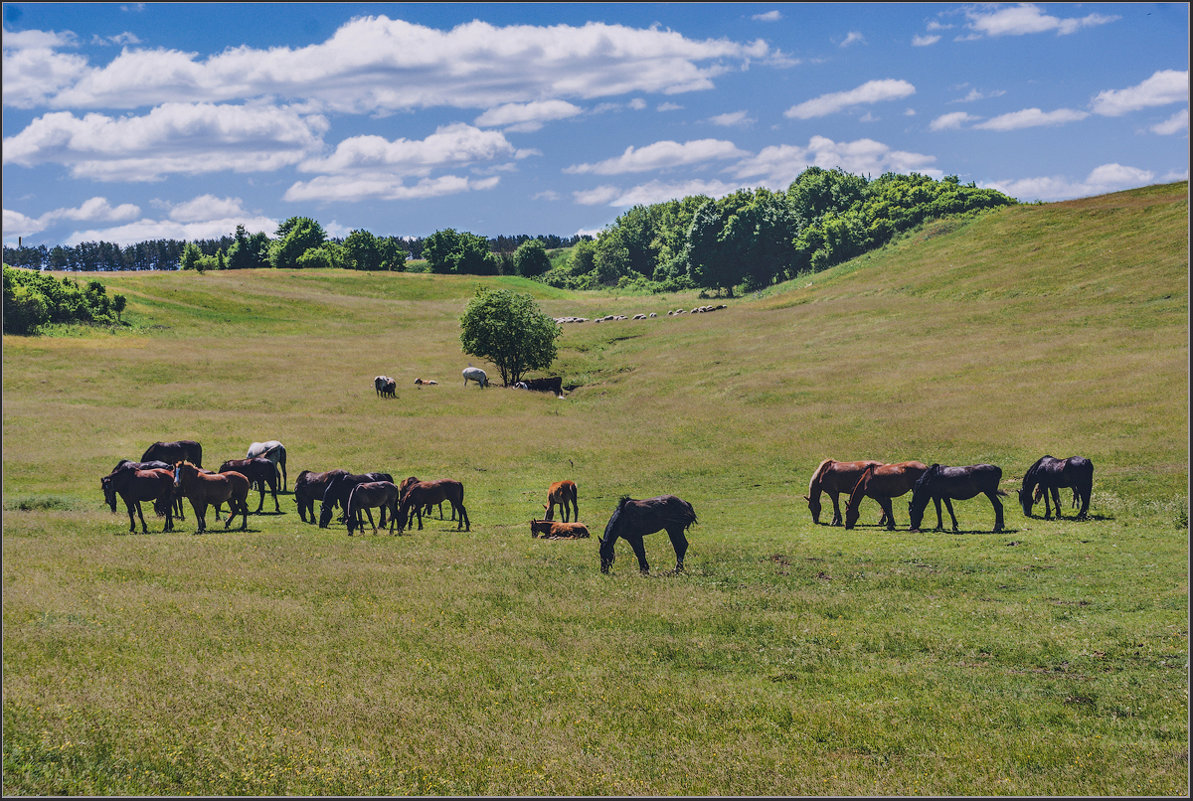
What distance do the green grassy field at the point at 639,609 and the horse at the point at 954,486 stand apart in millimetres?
795

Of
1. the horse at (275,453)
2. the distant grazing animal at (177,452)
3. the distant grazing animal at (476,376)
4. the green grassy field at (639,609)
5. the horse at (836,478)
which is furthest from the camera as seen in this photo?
the distant grazing animal at (476,376)

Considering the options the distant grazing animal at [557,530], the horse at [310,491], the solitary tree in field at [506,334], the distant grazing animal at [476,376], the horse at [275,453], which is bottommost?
the distant grazing animal at [557,530]

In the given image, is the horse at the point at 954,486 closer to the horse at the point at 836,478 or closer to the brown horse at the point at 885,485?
the brown horse at the point at 885,485

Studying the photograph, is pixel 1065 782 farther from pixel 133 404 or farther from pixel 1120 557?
pixel 133 404

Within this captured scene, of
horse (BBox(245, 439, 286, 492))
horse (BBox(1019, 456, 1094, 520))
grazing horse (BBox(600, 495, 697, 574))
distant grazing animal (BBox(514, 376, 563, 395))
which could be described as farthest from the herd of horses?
distant grazing animal (BBox(514, 376, 563, 395))

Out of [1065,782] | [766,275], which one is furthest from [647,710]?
[766,275]

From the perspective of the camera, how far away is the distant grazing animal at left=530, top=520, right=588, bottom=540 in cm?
2662

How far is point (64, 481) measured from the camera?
36.5 meters

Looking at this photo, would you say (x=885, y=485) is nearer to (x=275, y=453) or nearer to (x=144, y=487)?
(x=144, y=487)

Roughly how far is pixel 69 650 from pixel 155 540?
36.5ft

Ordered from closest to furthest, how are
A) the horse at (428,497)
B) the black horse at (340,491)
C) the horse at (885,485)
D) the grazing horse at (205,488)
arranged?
the horse at (885,485) < the grazing horse at (205,488) < the horse at (428,497) < the black horse at (340,491)

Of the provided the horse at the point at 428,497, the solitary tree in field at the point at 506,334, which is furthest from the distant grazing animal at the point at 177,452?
the solitary tree in field at the point at 506,334

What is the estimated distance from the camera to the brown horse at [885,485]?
90.1 feet

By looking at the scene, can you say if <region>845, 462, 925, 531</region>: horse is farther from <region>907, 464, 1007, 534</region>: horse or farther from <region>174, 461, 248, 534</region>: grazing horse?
<region>174, 461, 248, 534</region>: grazing horse
